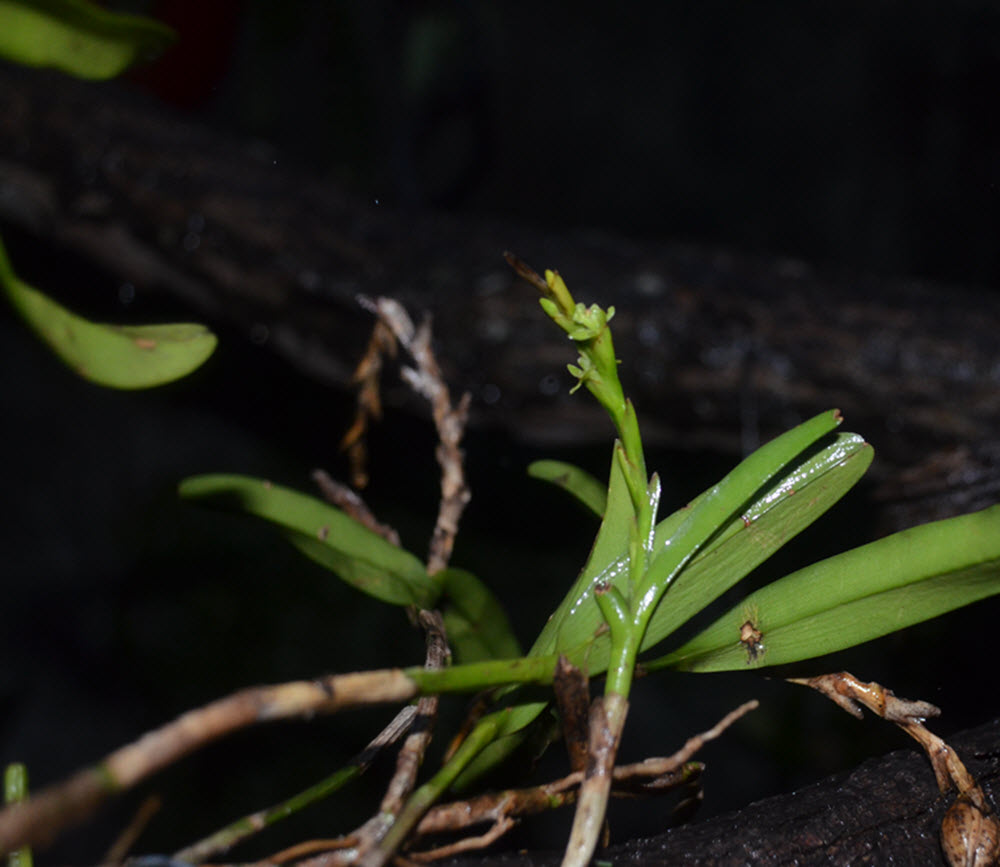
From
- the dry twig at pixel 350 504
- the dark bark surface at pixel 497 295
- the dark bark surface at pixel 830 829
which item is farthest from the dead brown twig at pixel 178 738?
the dark bark surface at pixel 497 295

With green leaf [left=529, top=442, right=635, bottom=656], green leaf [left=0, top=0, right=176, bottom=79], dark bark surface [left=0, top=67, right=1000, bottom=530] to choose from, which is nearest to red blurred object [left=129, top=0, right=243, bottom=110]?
dark bark surface [left=0, top=67, right=1000, bottom=530]

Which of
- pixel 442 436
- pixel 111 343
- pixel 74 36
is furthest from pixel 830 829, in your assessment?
pixel 74 36

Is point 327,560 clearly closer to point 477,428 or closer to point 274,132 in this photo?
point 477,428

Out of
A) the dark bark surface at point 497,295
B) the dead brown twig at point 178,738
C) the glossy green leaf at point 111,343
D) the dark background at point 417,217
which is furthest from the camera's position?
the dark background at point 417,217

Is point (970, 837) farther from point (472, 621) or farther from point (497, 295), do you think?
point (497, 295)

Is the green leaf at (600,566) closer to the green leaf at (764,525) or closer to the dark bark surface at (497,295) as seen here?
the green leaf at (764,525)

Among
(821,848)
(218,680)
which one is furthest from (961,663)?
(218,680)
